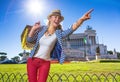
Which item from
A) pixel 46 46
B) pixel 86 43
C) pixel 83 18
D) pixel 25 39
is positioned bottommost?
pixel 46 46

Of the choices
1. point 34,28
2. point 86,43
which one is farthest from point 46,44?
point 86,43

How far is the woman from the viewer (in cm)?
588

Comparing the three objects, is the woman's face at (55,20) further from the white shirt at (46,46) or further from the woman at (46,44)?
the white shirt at (46,46)

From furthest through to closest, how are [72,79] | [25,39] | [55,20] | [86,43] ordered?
[86,43] < [72,79] < [25,39] < [55,20]

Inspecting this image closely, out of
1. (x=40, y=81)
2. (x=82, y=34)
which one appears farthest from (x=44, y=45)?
(x=82, y=34)

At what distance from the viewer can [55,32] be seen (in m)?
6.09

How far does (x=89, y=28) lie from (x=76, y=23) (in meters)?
120

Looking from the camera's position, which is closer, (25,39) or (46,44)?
(46,44)

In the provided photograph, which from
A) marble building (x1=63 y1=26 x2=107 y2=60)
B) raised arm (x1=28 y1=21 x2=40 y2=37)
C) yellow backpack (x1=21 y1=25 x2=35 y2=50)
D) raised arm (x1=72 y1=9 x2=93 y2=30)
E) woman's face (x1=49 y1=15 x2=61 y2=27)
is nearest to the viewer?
raised arm (x1=72 y1=9 x2=93 y2=30)

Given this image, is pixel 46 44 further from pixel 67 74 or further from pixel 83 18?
pixel 67 74

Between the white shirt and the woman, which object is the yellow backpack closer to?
the woman

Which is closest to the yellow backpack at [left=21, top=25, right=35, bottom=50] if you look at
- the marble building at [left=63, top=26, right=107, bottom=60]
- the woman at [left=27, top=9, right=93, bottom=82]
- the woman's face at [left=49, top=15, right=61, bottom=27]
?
the woman at [left=27, top=9, right=93, bottom=82]

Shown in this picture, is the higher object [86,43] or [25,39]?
[86,43]

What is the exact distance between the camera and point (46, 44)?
5.99m
